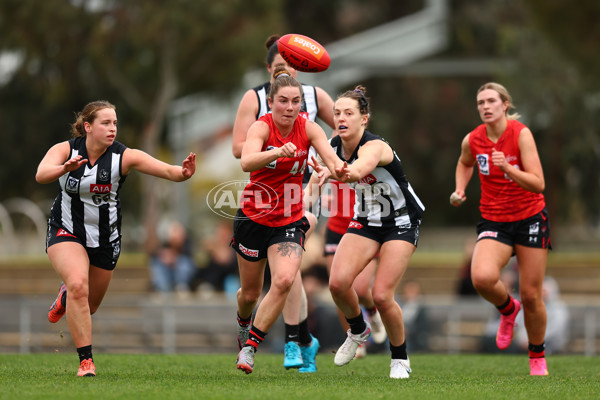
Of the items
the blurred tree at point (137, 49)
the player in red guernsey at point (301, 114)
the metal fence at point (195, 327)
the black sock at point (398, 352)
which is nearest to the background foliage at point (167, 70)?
the blurred tree at point (137, 49)

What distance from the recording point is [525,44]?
78.6 ft

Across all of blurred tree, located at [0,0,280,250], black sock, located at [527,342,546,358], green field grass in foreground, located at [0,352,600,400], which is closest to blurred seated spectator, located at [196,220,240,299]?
green field grass in foreground, located at [0,352,600,400]

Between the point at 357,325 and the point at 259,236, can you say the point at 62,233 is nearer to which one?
the point at 259,236

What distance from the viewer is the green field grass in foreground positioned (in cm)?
623

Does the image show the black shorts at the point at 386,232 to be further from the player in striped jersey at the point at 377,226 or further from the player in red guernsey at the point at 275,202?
the player in red guernsey at the point at 275,202

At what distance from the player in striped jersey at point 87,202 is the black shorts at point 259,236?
61 cm

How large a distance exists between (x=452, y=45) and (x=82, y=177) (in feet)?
100

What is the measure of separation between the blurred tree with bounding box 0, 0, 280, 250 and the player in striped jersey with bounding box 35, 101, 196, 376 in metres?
16.6

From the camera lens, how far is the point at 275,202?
7.17 metres

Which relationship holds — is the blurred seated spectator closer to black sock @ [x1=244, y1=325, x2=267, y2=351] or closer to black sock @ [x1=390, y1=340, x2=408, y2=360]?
black sock @ [x1=390, y1=340, x2=408, y2=360]

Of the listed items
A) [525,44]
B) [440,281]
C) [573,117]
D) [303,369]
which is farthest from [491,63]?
[303,369]

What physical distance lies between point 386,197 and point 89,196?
238 centimetres

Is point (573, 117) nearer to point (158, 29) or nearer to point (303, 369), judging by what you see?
point (158, 29)

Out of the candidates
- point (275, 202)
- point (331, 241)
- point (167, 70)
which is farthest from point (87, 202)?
point (167, 70)
